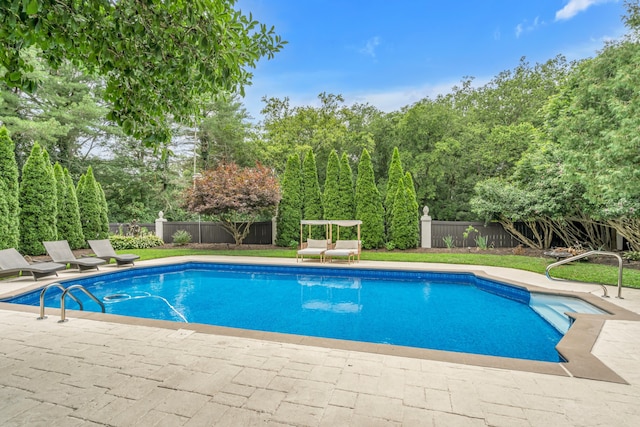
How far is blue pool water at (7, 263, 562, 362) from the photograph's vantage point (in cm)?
482

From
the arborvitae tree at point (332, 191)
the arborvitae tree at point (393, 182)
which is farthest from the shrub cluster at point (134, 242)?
the arborvitae tree at point (393, 182)

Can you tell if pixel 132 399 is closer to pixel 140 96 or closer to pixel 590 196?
pixel 140 96

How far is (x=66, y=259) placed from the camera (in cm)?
896

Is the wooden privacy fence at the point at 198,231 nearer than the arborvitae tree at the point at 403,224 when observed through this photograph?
No

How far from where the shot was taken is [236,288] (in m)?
8.24

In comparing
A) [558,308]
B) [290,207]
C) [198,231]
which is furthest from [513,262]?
[198,231]

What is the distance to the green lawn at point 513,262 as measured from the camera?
7.05 metres

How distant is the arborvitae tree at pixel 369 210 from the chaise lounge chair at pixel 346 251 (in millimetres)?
2587

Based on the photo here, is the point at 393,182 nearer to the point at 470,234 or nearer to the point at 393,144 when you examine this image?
the point at 470,234

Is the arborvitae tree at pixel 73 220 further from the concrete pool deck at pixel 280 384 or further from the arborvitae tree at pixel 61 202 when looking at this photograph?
the concrete pool deck at pixel 280 384

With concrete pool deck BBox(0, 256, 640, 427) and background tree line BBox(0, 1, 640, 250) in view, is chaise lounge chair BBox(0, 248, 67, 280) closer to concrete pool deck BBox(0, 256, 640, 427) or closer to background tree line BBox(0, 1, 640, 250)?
concrete pool deck BBox(0, 256, 640, 427)

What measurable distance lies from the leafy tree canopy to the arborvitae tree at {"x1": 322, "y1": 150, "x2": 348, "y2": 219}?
454 inches

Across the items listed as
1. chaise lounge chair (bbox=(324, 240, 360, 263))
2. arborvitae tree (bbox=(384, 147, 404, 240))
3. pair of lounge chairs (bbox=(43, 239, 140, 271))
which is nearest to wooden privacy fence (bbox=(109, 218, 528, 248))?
arborvitae tree (bbox=(384, 147, 404, 240))

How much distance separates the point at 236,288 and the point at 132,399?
19.2 feet
